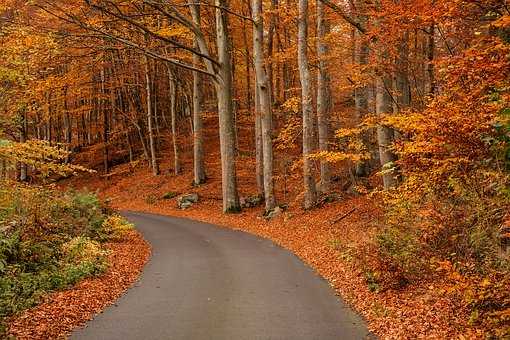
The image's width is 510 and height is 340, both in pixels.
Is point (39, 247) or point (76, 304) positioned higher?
point (39, 247)

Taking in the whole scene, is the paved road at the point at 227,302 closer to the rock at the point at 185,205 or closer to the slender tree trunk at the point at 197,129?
the rock at the point at 185,205

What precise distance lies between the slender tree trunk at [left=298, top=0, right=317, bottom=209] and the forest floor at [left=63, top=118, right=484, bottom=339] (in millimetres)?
1049

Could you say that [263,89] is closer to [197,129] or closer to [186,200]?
[197,129]

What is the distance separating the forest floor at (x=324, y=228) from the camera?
25.3 ft

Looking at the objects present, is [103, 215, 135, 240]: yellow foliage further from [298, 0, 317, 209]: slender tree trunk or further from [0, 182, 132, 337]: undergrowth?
[298, 0, 317, 209]: slender tree trunk

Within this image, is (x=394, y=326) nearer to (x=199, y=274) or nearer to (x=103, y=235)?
Answer: (x=199, y=274)

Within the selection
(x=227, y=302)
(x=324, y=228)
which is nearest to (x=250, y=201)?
(x=324, y=228)

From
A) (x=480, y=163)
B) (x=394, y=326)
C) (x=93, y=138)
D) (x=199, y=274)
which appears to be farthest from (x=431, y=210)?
(x=93, y=138)

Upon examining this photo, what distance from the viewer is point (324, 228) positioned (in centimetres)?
1770

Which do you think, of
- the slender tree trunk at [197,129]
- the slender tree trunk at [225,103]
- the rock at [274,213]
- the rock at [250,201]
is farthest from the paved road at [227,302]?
the slender tree trunk at [197,129]

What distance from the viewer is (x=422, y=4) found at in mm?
10773

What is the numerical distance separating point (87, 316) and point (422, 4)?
933 cm

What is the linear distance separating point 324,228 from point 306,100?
5.46 metres

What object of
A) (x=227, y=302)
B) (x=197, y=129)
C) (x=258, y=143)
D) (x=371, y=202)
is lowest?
(x=227, y=302)
